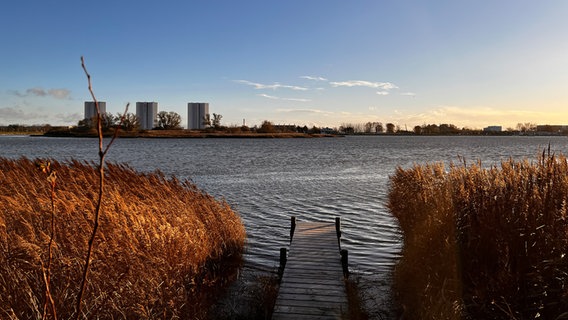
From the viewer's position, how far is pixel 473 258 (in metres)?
7.03

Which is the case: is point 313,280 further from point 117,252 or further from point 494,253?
point 117,252

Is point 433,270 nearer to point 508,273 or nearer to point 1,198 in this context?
point 508,273

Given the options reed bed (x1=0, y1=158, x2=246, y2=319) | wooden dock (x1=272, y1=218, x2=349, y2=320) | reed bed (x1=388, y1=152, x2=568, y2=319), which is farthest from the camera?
wooden dock (x1=272, y1=218, x2=349, y2=320)

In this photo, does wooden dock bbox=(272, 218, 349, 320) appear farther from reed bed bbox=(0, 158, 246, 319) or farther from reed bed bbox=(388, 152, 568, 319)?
reed bed bbox=(0, 158, 246, 319)

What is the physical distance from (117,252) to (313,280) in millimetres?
4164

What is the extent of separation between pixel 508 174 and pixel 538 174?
884mm

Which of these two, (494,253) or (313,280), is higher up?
(494,253)

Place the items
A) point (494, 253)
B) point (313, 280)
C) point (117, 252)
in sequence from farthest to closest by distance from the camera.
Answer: point (313, 280)
point (117, 252)
point (494, 253)

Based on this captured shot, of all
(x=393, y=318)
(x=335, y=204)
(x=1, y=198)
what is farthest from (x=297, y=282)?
(x=335, y=204)

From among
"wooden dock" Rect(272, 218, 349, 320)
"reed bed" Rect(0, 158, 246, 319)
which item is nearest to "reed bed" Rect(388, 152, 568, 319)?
"wooden dock" Rect(272, 218, 349, 320)

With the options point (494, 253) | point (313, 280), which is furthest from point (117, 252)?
point (494, 253)

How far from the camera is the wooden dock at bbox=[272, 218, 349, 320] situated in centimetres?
779

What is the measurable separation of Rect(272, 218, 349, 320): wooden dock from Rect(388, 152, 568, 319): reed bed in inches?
52.9

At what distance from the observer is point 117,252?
7.09m
